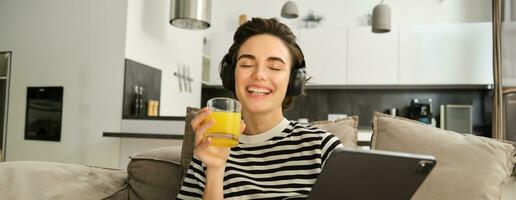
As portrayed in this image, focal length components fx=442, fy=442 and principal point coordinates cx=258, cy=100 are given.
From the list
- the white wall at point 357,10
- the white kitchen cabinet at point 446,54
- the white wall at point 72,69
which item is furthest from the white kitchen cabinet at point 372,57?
the white wall at point 72,69

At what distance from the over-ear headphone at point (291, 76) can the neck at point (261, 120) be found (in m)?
0.09

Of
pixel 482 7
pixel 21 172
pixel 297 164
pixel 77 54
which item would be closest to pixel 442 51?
pixel 482 7

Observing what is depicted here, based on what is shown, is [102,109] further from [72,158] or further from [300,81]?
[300,81]

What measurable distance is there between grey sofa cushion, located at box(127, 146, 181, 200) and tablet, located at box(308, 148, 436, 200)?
87cm

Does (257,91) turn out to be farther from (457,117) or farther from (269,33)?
(457,117)

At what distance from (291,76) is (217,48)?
3.98 metres

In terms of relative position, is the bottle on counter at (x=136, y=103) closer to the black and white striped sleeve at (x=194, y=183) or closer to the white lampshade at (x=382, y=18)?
the white lampshade at (x=382, y=18)

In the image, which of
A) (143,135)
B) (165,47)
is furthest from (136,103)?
(165,47)

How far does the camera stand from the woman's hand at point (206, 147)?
103 centimetres

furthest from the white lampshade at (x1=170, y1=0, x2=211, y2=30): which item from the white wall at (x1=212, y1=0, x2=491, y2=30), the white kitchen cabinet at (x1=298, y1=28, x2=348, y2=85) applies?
the white wall at (x1=212, y1=0, x2=491, y2=30)

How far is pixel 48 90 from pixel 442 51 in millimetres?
3926

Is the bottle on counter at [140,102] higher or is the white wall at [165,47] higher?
the white wall at [165,47]

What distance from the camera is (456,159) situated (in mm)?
1385

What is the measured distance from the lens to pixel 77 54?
371 cm
